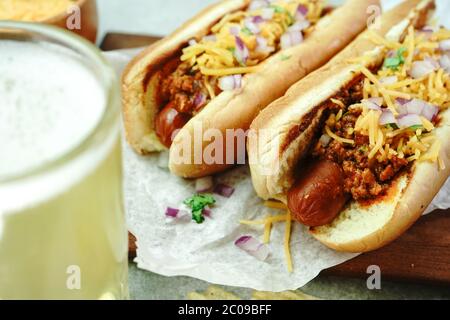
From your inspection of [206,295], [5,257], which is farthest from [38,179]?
[206,295]

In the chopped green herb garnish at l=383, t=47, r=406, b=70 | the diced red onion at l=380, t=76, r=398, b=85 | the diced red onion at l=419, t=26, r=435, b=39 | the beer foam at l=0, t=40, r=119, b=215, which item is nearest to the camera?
the beer foam at l=0, t=40, r=119, b=215

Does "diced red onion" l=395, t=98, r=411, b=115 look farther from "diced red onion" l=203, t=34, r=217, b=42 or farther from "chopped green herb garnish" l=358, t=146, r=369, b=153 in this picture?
"diced red onion" l=203, t=34, r=217, b=42

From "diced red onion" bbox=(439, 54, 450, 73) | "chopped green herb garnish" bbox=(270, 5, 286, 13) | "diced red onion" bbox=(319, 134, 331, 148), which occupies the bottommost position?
"diced red onion" bbox=(319, 134, 331, 148)

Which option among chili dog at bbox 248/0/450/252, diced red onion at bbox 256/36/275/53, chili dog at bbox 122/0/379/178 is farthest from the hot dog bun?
chili dog at bbox 248/0/450/252

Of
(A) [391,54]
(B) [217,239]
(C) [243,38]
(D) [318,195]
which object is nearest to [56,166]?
(D) [318,195]

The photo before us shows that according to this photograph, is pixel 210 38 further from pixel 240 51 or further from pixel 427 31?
pixel 427 31
